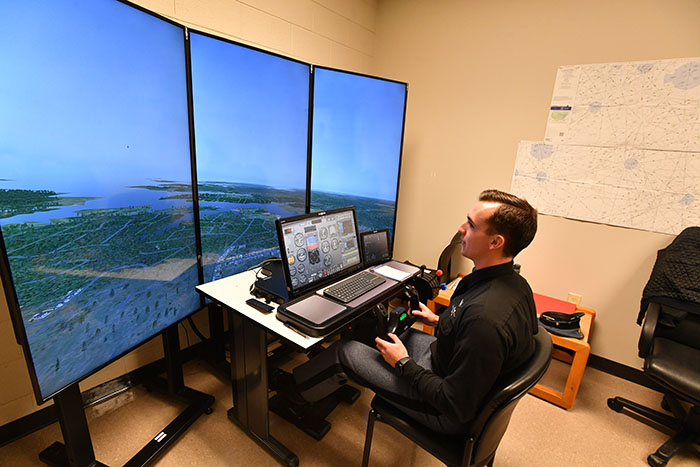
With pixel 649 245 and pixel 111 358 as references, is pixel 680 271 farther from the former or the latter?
pixel 111 358

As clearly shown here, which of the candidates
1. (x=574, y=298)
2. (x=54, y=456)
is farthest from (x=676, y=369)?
(x=54, y=456)

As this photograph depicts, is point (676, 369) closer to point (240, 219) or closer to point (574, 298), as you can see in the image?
point (574, 298)

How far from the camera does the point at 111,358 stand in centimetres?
135

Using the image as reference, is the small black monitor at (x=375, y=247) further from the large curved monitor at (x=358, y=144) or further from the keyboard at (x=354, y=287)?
the large curved monitor at (x=358, y=144)

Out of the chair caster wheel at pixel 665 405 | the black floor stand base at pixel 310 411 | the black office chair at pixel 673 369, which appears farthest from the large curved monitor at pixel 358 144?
the chair caster wheel at pixel 665 405

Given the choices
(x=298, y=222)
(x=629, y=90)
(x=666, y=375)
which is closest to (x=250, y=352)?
(x=298, y=222)

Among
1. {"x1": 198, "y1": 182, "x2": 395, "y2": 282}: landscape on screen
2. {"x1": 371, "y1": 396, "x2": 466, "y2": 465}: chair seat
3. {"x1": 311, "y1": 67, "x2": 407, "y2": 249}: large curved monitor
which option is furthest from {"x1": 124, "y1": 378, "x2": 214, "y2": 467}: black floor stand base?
{"x1": 311, "y1": 67, "x2": 407, "y2": 249}: large curved monitor

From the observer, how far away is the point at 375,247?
2.02m

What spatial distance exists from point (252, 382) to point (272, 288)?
1.62ft

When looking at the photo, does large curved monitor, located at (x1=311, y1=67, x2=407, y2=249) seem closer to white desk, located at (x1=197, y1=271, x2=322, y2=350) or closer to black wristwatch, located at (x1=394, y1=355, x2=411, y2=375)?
white desk, located at (x1=197, y1=271, x2=322, y2=350)

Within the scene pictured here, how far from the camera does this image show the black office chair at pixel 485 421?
933 millimetres

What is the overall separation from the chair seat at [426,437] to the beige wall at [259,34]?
5.24 ft

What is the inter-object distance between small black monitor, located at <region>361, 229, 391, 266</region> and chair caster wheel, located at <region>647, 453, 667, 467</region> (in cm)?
178

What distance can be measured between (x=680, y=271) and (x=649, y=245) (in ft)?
1.29
